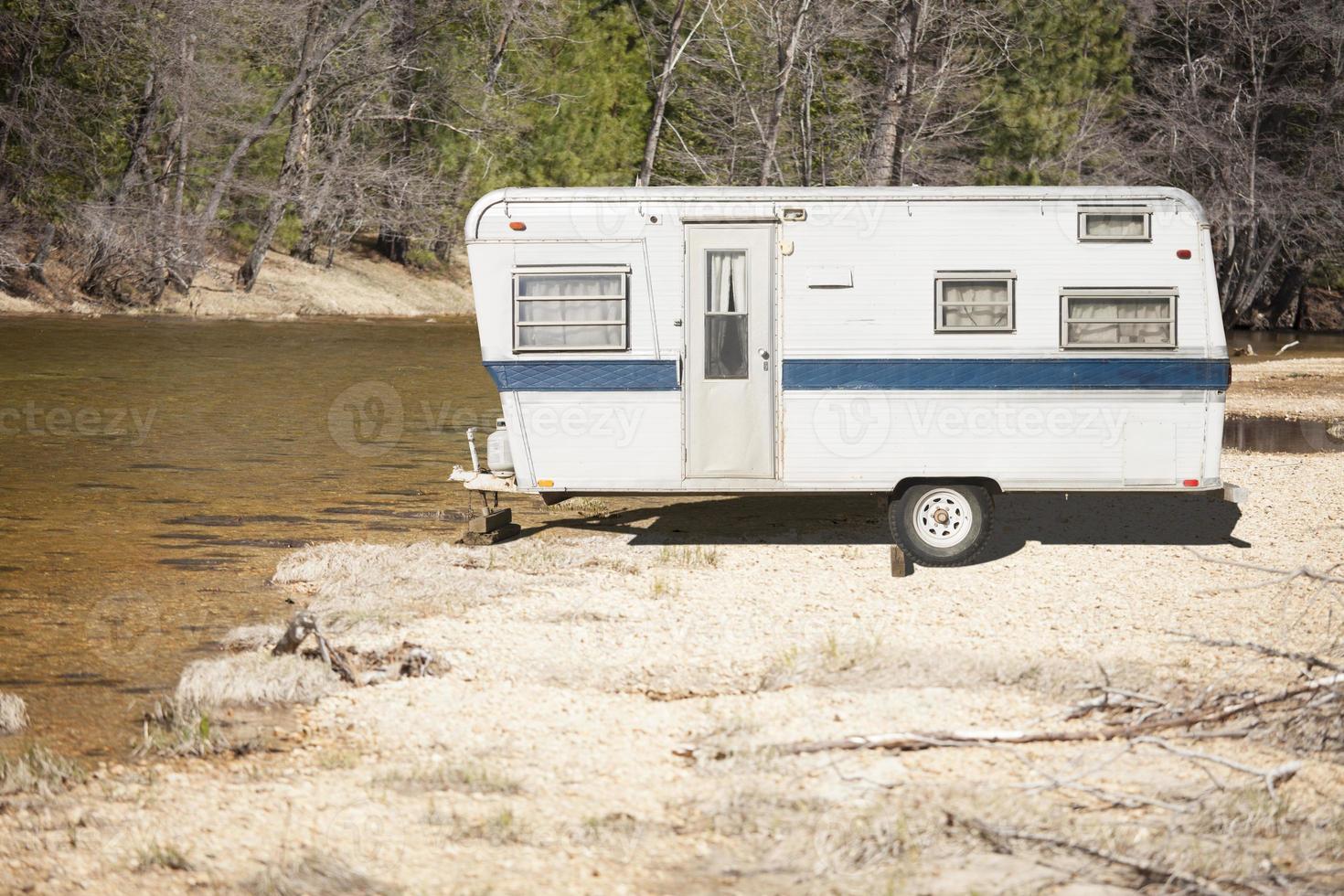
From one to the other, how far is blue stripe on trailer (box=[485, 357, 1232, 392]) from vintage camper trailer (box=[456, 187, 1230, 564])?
1 cm

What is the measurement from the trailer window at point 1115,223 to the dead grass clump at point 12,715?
7.74 m

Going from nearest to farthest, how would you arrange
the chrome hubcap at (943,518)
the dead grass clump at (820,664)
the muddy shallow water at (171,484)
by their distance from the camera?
→ the dead grass clump at (820,664), the muddy shallow water at (171,484), the chrome hubcap at (943,518)

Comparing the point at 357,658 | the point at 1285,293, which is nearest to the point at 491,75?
the point at 1285,293

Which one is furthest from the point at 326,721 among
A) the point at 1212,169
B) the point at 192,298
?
the point at 1212,169

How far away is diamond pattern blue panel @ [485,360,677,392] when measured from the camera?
37.2 feet

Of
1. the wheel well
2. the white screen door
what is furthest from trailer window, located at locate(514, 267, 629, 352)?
the wheel well

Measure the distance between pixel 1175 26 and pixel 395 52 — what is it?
23271 millimetres

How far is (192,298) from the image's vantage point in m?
38.0

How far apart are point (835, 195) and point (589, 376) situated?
226 cm

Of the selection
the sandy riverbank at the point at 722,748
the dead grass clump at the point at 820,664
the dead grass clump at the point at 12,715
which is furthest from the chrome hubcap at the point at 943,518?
the dead grass clump at the point at 12,715

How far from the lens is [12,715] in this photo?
24.8 ft

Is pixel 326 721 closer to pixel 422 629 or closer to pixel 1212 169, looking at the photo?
pixel 422 629

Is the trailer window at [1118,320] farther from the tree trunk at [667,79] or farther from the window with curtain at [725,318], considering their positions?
the tree trunk at [667,79]

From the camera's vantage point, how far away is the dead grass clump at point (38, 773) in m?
6.45
